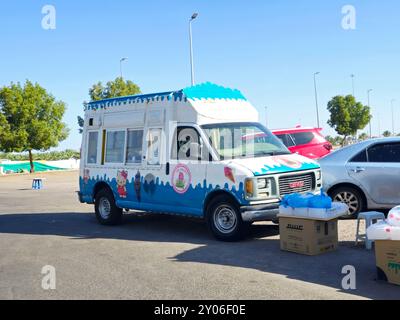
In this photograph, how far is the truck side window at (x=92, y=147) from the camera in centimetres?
1148

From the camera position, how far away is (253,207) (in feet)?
26.3

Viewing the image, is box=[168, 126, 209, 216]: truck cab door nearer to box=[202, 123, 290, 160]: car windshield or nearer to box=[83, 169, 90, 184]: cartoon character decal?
box=[202, 123, 290, 160]: car windshield

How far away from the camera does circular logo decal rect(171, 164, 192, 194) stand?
903 centimetres

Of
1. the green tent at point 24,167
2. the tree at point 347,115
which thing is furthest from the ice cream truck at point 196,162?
the tree at point 347,115

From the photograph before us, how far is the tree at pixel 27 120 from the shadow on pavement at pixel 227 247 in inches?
1246

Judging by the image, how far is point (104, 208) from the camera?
1127cm

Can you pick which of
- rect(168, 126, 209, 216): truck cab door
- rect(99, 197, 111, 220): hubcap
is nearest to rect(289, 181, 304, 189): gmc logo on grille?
rect(168, 126, 209, 216): truck cab door

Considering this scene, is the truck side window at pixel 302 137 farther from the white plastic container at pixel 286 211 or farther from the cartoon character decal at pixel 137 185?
the white plastic container at pixel 286 211

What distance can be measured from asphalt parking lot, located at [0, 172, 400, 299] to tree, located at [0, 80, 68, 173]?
34119 mm

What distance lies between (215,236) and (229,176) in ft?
3.77
